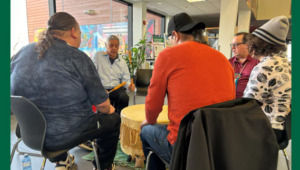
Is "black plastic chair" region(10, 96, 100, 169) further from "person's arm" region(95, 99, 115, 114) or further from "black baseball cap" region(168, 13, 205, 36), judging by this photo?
"black baseball cap" region(168, 13, 205, 36)

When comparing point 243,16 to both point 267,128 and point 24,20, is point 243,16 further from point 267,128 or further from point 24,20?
point 267,128

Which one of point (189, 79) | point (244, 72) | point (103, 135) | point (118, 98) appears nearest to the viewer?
point (189, 79)

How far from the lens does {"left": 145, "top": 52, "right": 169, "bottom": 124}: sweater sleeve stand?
1044 millimetres

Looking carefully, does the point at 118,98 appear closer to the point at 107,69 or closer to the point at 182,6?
the point at 107,69

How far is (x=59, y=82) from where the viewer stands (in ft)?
3.70

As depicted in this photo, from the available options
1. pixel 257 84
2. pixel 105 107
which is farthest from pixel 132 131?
pixel 257 84

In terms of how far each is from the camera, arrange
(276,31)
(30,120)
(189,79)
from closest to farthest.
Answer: (189,79), (30,120), (276,31)

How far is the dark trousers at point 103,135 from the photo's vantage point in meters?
1.31

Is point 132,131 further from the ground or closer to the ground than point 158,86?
closer to the ground

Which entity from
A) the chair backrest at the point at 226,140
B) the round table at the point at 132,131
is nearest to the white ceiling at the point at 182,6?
the round table at the point at 132,131

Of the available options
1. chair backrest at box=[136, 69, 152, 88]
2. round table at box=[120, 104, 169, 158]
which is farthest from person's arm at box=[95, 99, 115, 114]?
chair backrest at box=[136, 69, 152, 88]

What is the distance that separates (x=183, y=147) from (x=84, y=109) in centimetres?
74

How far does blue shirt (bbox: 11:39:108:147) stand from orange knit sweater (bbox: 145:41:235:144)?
47cm

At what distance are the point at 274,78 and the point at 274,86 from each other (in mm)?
52
